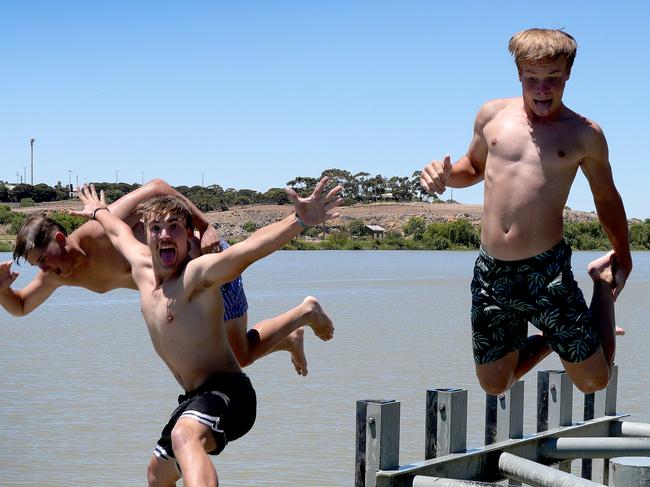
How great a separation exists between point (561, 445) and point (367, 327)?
1592 cm

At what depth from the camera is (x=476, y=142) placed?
20.0 ft

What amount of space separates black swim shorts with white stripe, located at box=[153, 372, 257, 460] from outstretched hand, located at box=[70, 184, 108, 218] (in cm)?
142

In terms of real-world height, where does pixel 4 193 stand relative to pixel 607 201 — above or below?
above

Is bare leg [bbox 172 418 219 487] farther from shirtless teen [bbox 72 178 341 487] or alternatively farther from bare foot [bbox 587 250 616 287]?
bare foot [bbox 587 250 616 287]

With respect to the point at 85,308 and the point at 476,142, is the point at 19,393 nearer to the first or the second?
the point at 476,142

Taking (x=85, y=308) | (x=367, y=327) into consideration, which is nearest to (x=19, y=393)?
(x=367, y=327)

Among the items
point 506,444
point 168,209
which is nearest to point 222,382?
point 168,209

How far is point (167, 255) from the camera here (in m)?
5.68

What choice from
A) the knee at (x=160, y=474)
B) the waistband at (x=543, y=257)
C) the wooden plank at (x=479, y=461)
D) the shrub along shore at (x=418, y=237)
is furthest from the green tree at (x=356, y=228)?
the knee at (x=160, y=474)

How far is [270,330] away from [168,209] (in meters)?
1.75

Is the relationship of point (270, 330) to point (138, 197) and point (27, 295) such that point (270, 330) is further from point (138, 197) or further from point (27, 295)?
point (27, 295)

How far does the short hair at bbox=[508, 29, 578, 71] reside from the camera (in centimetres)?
Answer: 553

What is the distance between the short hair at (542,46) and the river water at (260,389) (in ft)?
16.9

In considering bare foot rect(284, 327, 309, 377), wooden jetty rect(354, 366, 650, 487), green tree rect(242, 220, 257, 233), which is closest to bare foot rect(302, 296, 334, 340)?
bare foot rect(284, 327, 309, 377)
